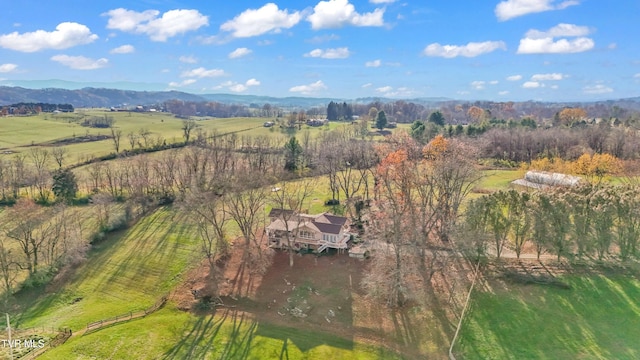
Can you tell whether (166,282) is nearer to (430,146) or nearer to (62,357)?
(62,357)

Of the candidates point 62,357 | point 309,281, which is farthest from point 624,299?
point 62,357

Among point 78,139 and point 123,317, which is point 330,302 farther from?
point 78,139

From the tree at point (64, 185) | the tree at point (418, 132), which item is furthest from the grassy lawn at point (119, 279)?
the tree at point (418, 132)

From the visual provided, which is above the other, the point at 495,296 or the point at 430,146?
the point at 430,146

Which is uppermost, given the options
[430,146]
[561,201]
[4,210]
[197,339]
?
[430,146]

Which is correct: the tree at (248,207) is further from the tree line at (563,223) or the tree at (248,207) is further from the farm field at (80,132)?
the farm field at (80,132)

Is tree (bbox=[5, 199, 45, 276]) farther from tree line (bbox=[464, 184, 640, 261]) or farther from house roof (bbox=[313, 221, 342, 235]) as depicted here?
tree line (bbox=[464, 184, 640, 261])

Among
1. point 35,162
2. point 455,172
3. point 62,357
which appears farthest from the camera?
point 35,162
